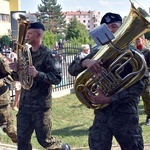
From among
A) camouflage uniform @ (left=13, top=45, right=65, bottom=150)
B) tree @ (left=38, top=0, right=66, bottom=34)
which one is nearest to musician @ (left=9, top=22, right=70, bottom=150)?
camouflage uniform @ (left=13, top=45, right=65, bottom=150)

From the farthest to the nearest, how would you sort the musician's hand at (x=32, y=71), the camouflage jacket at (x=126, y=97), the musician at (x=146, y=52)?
the musician at (x=146, y=52) < the musician's hand at (x=32, y=71) < the camouflage jacket at (x=126, y=97)

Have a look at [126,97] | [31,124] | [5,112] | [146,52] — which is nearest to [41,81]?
[31,124]

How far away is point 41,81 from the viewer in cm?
425

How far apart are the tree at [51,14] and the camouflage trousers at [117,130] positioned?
8851 cm

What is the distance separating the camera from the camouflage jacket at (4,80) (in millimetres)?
5113

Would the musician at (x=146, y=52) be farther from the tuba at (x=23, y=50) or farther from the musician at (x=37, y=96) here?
the tuba at (x=23, y=50)

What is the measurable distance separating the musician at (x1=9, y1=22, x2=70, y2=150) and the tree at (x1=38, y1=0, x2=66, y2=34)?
287ft

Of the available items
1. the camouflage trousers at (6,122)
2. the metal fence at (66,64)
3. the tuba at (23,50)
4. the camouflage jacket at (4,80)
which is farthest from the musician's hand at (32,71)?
the metal fence at (66,64)

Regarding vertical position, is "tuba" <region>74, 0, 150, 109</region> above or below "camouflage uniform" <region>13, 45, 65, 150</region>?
above

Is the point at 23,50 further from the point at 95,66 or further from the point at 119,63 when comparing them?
the point at 119,63

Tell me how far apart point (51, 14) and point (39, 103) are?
9021 cm

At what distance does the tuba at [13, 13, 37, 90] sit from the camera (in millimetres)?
4152

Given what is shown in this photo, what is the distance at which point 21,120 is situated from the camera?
4.39 metres

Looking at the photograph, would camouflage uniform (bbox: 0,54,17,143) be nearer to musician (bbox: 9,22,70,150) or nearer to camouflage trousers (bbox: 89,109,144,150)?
musician (bbox: 9,22,70,150)
